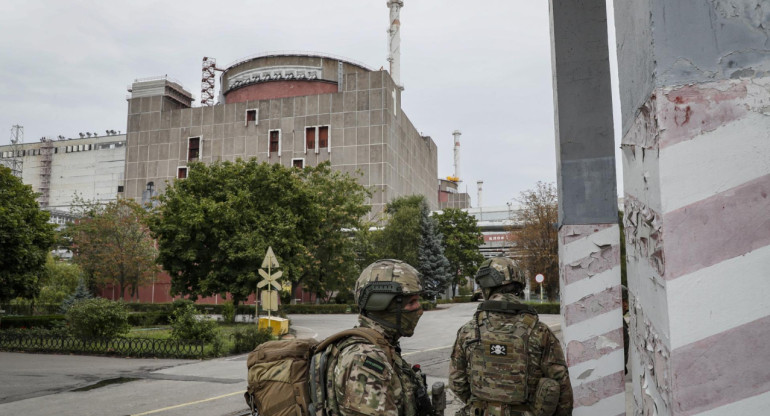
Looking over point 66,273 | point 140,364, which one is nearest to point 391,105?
point 66,273

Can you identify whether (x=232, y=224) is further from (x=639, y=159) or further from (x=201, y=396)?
(x=639, y=159)

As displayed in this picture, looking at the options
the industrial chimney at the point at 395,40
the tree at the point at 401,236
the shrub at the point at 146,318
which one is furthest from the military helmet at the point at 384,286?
the industrial chimney at the point at 395,40

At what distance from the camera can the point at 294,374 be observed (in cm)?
254

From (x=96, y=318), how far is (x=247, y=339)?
4558mm

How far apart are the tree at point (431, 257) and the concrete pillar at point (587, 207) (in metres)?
40.7

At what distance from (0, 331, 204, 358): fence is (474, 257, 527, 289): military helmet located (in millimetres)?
13012

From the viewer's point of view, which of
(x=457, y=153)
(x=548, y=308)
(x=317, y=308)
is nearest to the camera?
(x=548, y=308)

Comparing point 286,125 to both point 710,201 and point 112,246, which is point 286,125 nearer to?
point 112,246

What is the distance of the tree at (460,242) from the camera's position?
5088cm

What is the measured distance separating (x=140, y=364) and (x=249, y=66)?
184 feet

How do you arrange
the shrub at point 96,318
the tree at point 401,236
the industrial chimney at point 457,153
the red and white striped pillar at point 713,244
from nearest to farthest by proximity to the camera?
1. the red and white striped pillar at point 713,244
2. the shrub at point 96,318
3. the tree at point 401,236
4. the industrial chimney at point 457,153

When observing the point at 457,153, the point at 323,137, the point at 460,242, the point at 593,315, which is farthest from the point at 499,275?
the point at 457,153

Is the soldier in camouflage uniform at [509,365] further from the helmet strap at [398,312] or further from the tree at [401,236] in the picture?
the tree at [401,236]

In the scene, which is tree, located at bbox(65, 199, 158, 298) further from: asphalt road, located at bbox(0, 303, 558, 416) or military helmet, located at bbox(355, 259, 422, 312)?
military helmet, located at bbox(355, 259, 422, 312)
